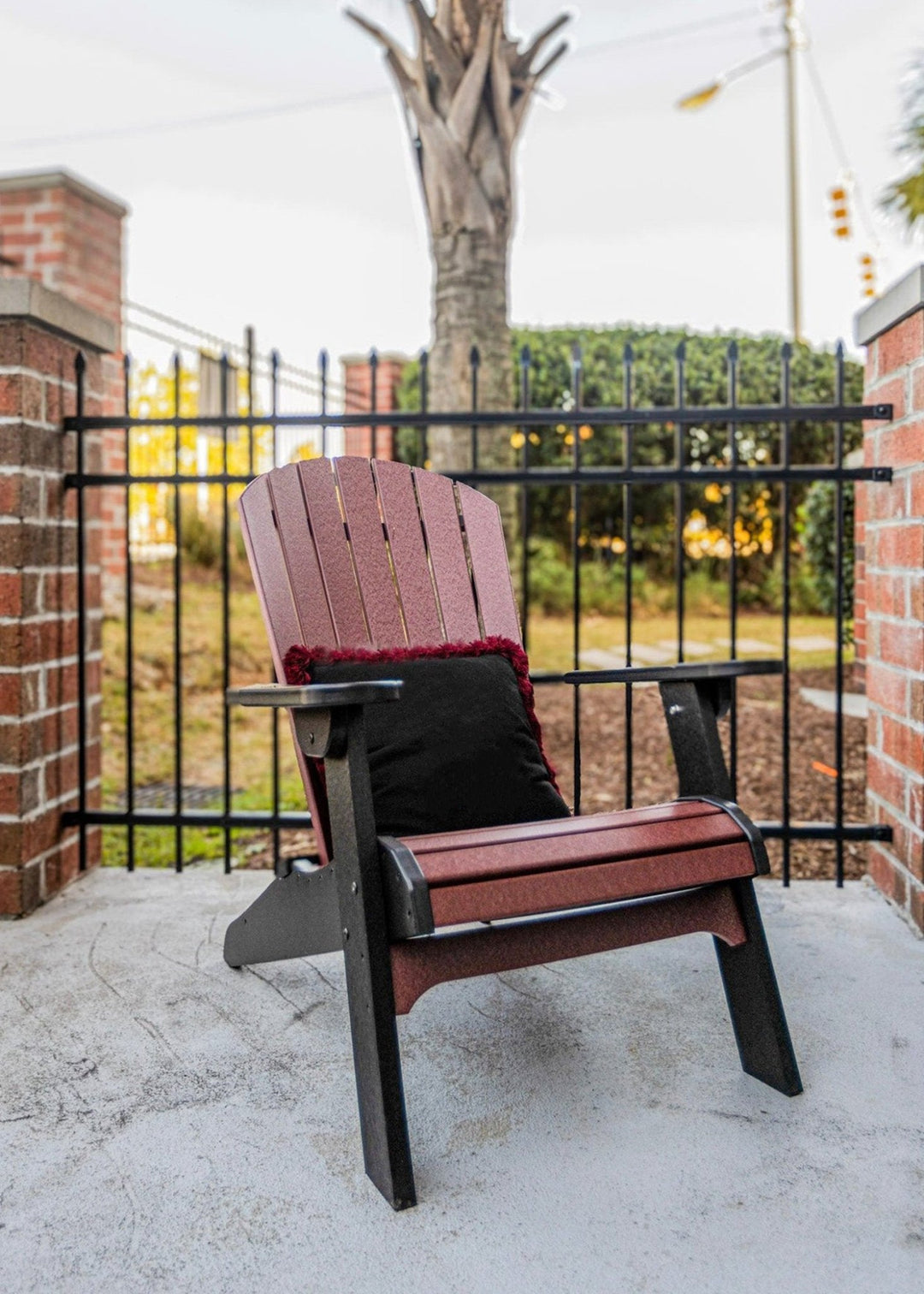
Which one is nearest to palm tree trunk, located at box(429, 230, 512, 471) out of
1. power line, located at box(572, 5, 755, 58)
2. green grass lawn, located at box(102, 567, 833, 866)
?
green grass lawn, located at box(102, 567, 833, 866)

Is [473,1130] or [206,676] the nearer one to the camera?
[473,1130]

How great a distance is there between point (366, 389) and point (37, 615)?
5.04 meters

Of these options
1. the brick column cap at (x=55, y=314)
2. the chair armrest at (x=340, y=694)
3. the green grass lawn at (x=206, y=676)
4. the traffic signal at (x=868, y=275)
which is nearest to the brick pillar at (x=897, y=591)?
the chair armrest at (x=340, y=694)

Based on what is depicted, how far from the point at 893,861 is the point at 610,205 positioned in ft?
31.4

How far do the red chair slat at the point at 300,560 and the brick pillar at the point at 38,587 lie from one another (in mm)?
717

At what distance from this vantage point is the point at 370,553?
81.6 inches

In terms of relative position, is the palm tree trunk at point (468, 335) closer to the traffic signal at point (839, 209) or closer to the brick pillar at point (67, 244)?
the brick pillar at point (67, 244)

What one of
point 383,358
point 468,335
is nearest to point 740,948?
point 468,335

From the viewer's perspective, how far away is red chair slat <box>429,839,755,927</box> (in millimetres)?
1307

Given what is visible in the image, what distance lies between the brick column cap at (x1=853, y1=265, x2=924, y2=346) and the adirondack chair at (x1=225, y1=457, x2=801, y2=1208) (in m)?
1.02

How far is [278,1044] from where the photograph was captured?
172 cm

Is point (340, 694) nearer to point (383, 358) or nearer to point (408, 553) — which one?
→ point (408, 553)

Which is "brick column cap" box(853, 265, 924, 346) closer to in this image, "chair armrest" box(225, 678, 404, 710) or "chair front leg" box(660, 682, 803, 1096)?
"chair front leg" box(660, 682, 803, 1096)

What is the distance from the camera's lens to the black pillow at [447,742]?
1.69 m
